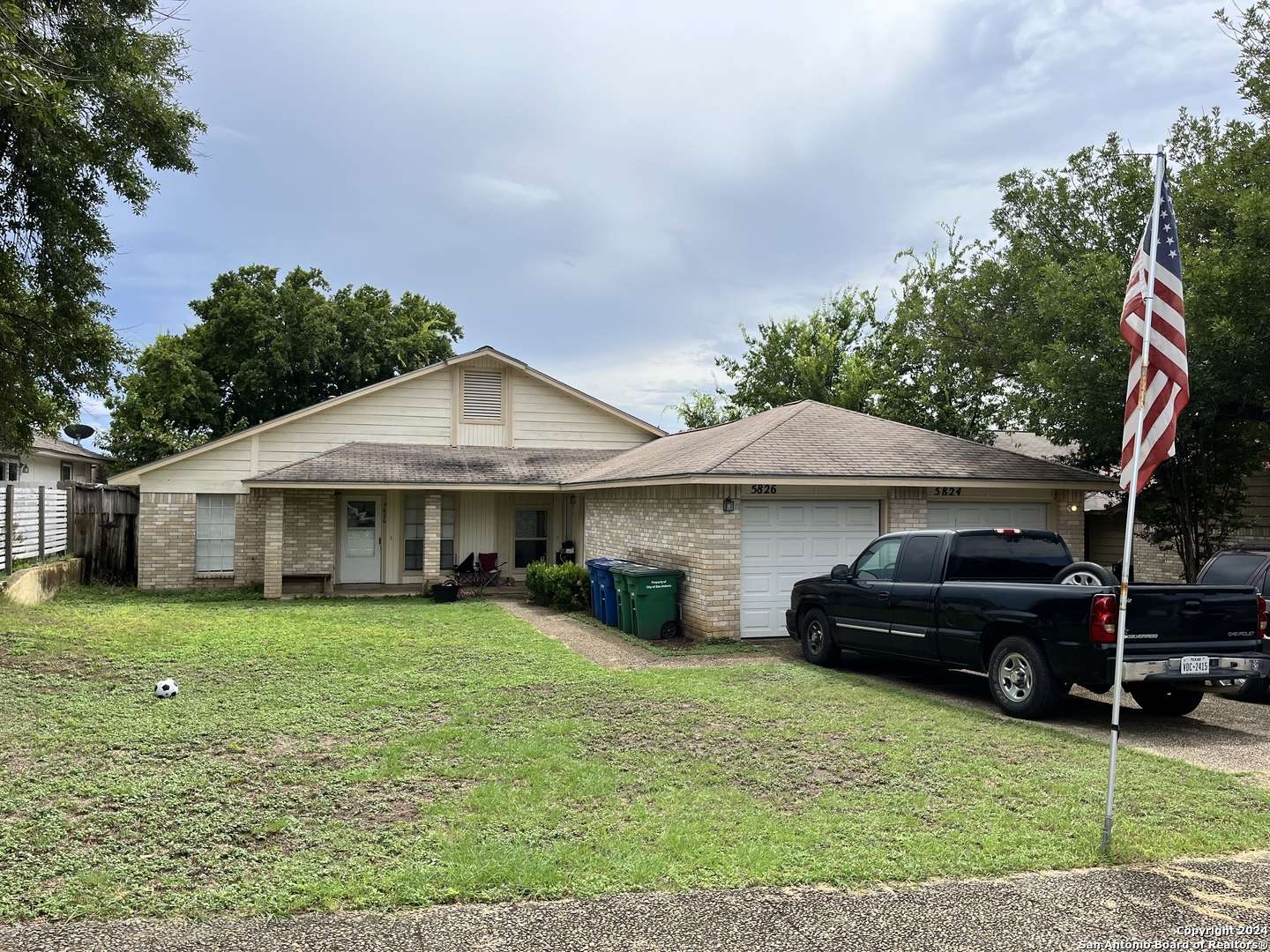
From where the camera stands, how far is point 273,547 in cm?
1859

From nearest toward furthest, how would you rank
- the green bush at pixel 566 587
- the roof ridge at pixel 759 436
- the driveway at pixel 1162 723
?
1. the driveway at pixel 1162 723
2. the roof ridge at pixel 759 436
3. the green bush at pixel 566 587

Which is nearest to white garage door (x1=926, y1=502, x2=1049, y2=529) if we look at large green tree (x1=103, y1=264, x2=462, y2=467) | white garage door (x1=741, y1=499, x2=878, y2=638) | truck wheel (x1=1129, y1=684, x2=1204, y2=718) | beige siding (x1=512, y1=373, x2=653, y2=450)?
white garage door (x1=741, y1=499, x2=878, y2=638)

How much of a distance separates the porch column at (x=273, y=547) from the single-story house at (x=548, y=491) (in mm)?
48

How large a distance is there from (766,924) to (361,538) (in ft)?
58.9

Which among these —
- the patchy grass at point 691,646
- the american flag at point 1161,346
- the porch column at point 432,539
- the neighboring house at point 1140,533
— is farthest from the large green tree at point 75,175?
the neighboring house at point 1140,533

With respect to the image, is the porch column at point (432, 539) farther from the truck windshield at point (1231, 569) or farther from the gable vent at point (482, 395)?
the truck windshield at point (1231, 569)

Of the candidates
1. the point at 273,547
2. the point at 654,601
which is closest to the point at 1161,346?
the point at 654,601

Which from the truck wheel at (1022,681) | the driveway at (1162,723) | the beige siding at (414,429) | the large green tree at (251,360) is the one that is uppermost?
the large green tree at (251,360)

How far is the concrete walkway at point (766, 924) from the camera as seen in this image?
3.98 m

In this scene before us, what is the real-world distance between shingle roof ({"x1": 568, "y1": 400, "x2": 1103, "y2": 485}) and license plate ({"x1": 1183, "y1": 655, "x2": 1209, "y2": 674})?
5993 mm

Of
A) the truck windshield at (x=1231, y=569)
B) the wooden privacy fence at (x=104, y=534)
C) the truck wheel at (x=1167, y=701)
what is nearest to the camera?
the truck wheel at (x=1167, y=701)

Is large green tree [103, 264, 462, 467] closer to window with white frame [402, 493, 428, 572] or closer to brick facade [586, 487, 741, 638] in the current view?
window with white frame [402, 493, 428, 572]

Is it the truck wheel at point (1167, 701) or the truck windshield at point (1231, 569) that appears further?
the truck windshield at point (1231, 569)

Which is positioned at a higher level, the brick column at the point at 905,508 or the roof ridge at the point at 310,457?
the roof ridge at the point at 310,457
